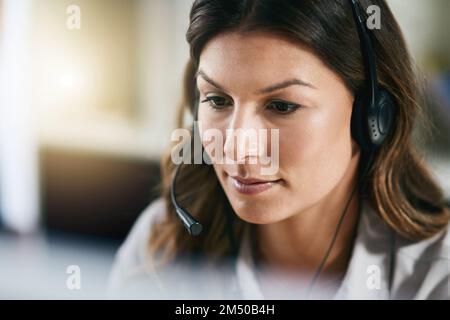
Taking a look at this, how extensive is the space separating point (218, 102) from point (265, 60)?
0.39 feet

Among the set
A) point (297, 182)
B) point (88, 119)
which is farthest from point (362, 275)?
point (88, 119)

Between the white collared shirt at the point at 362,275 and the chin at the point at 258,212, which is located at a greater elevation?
the chin at the point at 258,212

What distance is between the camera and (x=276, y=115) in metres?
0.70

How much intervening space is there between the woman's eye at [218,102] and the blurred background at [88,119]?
13cm

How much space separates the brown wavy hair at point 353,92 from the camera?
657mm

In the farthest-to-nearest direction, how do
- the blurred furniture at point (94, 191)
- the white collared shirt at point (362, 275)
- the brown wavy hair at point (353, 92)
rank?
the blurred furniture at point (94, 191) → the white collared shirt at point (362, 275) → the brown wavy hair at point (353, 92)

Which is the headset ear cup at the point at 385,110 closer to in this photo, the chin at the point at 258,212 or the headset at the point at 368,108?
the headset at the point at 368,108

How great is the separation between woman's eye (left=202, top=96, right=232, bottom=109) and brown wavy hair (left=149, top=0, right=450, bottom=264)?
0.21ft

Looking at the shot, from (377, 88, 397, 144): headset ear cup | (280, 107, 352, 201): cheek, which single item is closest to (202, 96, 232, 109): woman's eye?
(280, 107, 352, 201): cheek

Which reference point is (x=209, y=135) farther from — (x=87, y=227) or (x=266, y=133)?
(x=87, y=227)

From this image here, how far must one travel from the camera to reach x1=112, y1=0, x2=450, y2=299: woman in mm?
670

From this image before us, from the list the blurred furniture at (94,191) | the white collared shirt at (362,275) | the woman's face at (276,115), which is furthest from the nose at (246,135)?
the blurred furniture at (94,191)

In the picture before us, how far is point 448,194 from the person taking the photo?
0.90 meters
